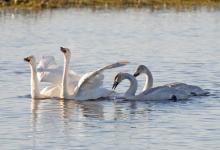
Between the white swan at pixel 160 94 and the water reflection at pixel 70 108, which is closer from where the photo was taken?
the water reflection at pixel 70 108

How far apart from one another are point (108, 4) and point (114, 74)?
92.8ft

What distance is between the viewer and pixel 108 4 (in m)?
50.4

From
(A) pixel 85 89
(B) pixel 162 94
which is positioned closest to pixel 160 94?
(B) pixel 162 94

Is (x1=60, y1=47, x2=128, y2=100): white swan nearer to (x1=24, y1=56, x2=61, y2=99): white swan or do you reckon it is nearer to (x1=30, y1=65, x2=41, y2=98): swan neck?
(x1=24, y1=56, x2=61, y2=99): white swan

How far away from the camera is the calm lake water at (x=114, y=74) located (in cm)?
1397

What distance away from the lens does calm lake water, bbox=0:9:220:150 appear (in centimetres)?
1397

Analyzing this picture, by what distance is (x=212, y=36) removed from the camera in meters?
32.2

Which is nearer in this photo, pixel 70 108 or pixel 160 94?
pixel 70 108

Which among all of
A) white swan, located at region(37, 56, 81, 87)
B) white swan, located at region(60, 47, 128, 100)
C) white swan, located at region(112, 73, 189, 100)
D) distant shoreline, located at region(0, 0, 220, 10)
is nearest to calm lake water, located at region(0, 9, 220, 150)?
white swan, located at region(112, 73, 189, 100)

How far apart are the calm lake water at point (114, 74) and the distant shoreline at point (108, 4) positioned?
4.68m

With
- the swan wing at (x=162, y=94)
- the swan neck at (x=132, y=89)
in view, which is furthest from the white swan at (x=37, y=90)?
the swan wing at (x=162, y=94)

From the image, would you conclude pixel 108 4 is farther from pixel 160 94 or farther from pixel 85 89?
pixel 160 94

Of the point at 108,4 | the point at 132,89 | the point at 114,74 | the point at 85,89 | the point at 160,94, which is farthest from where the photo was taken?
the point at 108,4

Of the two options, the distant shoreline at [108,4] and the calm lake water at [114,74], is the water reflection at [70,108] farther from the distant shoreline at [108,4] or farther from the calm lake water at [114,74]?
the distant shoreline at [108,4]
